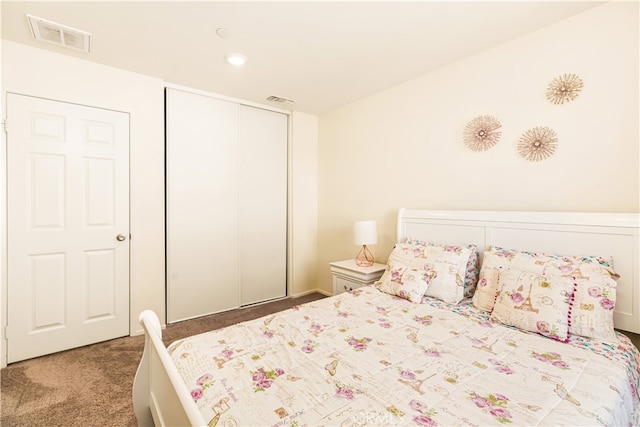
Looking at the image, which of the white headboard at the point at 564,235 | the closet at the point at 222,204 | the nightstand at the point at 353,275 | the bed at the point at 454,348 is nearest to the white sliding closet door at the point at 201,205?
the closet at the point at 222,204

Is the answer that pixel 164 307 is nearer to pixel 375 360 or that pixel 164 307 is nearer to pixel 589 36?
pixel 375 360

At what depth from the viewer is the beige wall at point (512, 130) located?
70.0 inches

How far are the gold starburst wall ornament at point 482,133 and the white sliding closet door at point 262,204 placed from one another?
7.41ft

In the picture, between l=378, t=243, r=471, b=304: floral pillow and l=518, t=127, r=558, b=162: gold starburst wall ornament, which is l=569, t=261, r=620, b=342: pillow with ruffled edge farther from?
l=518, t=127, r=558, b=162: gold starburst wall ornament

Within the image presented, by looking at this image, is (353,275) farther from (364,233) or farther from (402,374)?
(402,374)

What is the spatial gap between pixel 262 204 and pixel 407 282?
217 centimetres

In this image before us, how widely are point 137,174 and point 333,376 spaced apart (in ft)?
8.55

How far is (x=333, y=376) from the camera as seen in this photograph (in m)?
1.21

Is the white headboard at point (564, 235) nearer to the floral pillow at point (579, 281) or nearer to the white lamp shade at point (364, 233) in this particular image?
the floral pillow at point (579, 281)

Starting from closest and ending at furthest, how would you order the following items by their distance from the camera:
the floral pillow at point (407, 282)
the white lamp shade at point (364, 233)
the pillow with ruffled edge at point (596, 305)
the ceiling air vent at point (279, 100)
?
1. the pillow with ruffled edge at point (596, 305)
2. the floral pillow at point (407, 282)
3. the white lamp shade at point (364, 233)
4. the ceiling air vent at point (279, 100)

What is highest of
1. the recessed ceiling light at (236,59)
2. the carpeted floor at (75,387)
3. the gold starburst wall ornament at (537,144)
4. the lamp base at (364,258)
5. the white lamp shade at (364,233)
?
the recessed ceiling light at (236,59)

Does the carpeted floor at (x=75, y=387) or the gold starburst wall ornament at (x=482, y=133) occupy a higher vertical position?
the gold starburst wall ornament at (x=482, y=133)

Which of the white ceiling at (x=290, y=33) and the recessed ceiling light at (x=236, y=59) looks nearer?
the white ceiling at (x=290, y=33)

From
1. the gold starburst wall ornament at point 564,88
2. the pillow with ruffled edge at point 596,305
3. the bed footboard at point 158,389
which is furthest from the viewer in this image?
the gold starburst wall ornament at point 564,88
